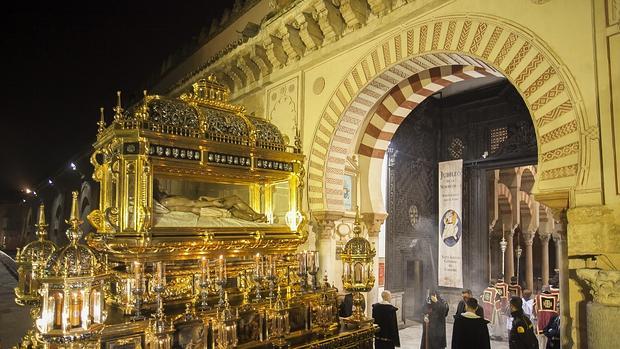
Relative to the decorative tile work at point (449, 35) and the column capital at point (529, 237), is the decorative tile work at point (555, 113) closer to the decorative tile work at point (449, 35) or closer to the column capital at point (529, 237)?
the decorative tile work at point (449, 35)

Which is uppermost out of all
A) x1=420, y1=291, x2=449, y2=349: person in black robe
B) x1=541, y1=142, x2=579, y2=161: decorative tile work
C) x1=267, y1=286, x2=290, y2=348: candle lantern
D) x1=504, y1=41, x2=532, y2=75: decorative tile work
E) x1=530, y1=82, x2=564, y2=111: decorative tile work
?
x1=504, y1=41, x2=532, y2=75: decorative tile work

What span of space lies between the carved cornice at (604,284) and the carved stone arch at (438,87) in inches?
31.0

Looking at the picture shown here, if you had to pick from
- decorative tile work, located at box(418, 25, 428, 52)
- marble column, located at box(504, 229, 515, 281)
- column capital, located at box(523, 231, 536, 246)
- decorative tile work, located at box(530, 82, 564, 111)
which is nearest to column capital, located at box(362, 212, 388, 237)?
decorative tile work, located at box(418, 25, 428, 52)

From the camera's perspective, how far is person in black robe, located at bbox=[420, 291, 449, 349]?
242 inches

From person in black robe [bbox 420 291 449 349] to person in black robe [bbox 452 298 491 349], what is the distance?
1.01 m

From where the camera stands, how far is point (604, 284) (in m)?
2.95

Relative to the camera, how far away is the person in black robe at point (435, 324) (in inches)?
242

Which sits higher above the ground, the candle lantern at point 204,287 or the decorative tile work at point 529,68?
the decorative tile work at point 529,68

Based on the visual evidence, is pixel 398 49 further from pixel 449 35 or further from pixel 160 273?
pixel 160 273

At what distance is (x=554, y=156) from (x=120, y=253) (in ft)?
12.7

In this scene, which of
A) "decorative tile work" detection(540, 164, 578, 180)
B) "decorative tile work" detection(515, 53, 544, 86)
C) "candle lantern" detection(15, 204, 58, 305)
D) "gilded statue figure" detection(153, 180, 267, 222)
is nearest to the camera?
"decorative tile work" detection(540, 164, 578, 180)

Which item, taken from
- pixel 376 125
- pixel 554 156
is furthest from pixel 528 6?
pixel 376 125

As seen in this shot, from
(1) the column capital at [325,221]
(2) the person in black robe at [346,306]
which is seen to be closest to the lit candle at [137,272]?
(2) the person in black robe at [346,306]

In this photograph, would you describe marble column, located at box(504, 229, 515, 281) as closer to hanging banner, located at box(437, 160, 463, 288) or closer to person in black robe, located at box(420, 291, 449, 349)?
hanging banner, located at box(437, 160, 463, 288)
